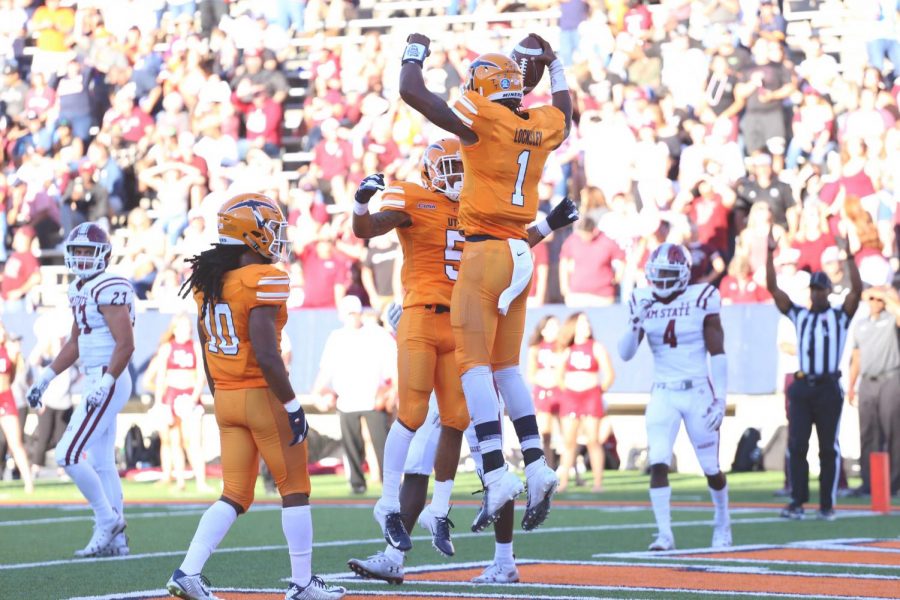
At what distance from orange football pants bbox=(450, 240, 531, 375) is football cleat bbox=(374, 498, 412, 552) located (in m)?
0.91

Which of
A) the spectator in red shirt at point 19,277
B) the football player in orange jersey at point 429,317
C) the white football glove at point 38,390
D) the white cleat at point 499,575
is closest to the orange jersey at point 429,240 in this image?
the football player in orange jersey at point 429,317

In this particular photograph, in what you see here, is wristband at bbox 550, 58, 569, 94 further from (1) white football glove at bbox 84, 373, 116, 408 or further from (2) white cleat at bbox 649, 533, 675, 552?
(1) white football glove at bbox 84, 373, 116, 408

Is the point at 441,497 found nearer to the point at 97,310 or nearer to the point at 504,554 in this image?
the point at 504,554

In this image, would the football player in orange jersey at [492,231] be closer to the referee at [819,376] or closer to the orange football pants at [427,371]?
the orange football pants at [427,371]

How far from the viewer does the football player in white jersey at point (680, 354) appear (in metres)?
10.8

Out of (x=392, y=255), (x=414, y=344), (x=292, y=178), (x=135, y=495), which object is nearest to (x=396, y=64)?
(x=292, y=178)

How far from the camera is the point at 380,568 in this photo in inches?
307

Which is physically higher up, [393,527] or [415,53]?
[415,53]

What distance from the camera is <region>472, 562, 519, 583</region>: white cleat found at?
818cm

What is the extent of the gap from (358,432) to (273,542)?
5638 millimetres

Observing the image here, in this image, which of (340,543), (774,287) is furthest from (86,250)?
(774,287)

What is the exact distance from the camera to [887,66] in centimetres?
1850

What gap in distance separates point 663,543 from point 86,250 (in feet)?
13.8

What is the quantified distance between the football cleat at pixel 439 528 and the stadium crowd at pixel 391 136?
8.33 meters
